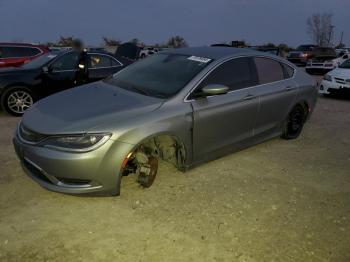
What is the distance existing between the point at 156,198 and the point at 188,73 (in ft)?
5.07

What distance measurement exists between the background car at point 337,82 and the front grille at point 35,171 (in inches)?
353

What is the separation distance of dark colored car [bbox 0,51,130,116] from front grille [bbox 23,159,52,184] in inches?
166

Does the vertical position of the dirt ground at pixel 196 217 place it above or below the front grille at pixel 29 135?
below

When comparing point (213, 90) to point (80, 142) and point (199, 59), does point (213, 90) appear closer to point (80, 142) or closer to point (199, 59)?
point (199, 59)

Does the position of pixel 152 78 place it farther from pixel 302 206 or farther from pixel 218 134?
pixel 302 206

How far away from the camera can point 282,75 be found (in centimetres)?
579

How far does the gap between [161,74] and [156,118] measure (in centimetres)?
103

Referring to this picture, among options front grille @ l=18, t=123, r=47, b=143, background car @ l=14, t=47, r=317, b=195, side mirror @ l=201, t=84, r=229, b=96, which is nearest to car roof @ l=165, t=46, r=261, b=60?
background car @ l=14, t=47, r=317, b=195

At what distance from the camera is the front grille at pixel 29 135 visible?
12.2 feet

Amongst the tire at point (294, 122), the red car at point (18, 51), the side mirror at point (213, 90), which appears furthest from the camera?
the red car at point (18, 51)

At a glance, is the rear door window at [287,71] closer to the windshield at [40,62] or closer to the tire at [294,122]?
the tire at [294,122]

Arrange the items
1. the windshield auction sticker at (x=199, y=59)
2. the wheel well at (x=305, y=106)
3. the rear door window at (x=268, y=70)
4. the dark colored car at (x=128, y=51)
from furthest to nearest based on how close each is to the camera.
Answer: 1. the dark colored car at (x=128, y=51)
2. the wheel well at (x=305, y=106)
3. the rear door window at (x=268, y=70)
4. the windshield auction sticker at (x=199, y=59)

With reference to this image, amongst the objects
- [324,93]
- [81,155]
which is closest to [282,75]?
[81,155]

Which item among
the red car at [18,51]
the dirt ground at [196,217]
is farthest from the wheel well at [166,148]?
the red car at [18,51]
